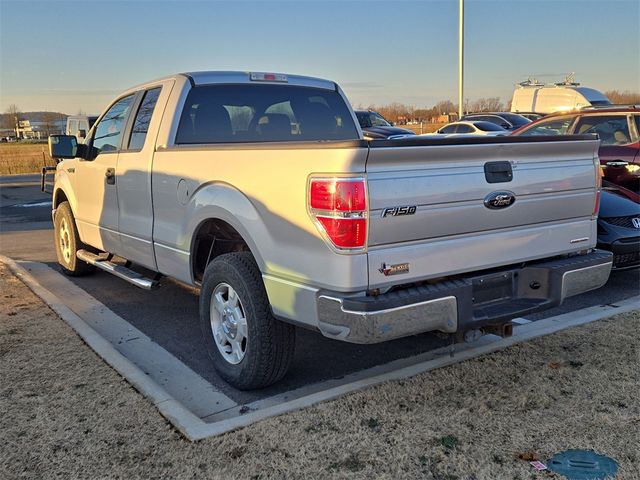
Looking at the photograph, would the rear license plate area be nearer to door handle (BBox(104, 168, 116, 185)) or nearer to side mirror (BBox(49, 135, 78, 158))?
door handle (BBox(104, 168, 116, 185))

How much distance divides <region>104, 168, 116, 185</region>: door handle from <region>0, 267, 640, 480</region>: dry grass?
1703 millimetres

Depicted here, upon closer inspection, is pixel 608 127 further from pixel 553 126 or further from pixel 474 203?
pixel 474 203

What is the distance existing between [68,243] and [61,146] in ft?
5.19

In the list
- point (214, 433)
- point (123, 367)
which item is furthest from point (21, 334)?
point (214, 433)

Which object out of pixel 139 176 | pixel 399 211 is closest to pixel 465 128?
pixel 139 176

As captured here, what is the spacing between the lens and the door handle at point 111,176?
5.48 m

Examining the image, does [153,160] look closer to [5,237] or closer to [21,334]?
[21,334]

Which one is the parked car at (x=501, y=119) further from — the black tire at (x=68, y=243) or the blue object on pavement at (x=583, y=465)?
the blue object on pavement at (x=583, y=465)

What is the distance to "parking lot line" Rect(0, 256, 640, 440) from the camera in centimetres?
353

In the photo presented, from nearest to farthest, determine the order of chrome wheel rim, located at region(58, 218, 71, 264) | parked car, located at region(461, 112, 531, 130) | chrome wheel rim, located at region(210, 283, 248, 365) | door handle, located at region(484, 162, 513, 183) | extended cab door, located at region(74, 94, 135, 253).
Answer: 1. door handle, located at region(484, 162, 513, 183)
2. chrome wheel rim, located at region(210, 283, 248, 365)
3. extended cab door, located at region(74, 94, 135, 253)
4. chrome wheel rim, located at region(58, 218, 71, 264)
5. parked car, located at region(461, 112, 531, 130)

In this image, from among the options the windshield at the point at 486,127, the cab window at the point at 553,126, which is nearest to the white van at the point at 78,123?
the windshield at the point at 486,127

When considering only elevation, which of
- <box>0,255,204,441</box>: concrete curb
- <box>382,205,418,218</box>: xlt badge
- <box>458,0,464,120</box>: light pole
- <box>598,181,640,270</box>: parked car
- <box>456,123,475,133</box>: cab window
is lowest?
<box>0,255,204,441</box>: concrete curb

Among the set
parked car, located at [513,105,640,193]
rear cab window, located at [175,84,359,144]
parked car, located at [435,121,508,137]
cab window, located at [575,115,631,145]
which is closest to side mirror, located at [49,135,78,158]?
rear cab window, located at [175,84,359,144]

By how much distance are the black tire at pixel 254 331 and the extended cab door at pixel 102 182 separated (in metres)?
2.05
